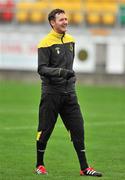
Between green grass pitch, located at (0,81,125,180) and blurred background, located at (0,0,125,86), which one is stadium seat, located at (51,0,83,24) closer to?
blurred background, located at (0,0,125,86)

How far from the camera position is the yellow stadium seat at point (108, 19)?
110 ft

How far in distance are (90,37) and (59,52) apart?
21.5m

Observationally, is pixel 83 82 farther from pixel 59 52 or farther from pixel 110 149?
pixel 59 52

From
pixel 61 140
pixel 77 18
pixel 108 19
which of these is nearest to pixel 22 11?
pixel 77 18

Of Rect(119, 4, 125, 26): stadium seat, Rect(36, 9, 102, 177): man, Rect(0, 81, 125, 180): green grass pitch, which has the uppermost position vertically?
Rect(119, 4, 125, 26): stadium seat

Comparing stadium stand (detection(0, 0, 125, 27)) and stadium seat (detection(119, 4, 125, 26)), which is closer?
stadium seat (detection(119, 4, 125, 26))

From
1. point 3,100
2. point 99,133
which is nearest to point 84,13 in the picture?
point 3,100

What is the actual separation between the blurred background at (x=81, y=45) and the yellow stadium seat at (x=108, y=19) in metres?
0.06

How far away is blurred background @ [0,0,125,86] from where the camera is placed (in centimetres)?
3077

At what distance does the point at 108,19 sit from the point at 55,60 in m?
24.0

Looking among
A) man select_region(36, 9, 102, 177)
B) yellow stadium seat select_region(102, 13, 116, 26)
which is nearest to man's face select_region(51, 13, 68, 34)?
man select_region(36, 9, 102, 177)

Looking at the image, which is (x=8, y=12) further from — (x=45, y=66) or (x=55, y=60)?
(x=45, y=66)

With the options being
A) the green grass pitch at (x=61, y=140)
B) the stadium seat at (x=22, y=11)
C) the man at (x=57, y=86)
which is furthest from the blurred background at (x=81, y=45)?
the man at (x=57, y=86)

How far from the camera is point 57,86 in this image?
10203 mm
